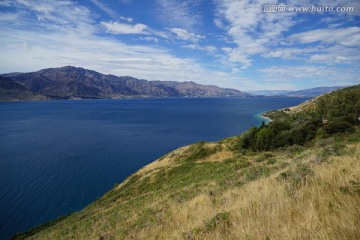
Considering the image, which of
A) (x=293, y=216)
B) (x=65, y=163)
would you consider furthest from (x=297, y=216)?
(x=65, y=163)

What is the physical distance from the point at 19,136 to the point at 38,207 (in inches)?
2516

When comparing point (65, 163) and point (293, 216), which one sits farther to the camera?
point (65, 163)

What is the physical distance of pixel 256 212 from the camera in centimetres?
575

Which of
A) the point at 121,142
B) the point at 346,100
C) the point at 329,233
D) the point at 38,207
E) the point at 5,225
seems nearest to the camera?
the point at 329,233

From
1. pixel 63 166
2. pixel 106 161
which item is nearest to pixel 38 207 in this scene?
pixel 63 166

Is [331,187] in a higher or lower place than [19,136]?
higher

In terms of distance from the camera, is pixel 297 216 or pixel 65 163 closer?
pixel 297 216

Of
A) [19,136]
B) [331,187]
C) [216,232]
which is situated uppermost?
[331,187]

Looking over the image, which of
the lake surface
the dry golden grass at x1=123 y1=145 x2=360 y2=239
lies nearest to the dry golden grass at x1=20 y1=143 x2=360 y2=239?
the dry golden grass at x1=123 y1=145 x2=360 y2=239

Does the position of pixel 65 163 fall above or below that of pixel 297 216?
below

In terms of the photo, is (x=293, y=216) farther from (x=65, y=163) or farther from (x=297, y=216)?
(x=65, y=163)

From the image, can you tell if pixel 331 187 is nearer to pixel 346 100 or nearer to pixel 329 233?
pixel 329 233

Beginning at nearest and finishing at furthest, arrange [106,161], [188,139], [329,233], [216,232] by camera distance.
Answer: [329,233], [216,232], [106,161], [188,139]

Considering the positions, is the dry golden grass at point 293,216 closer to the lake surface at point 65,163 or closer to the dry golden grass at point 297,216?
the dry golden grass at point 297,216
